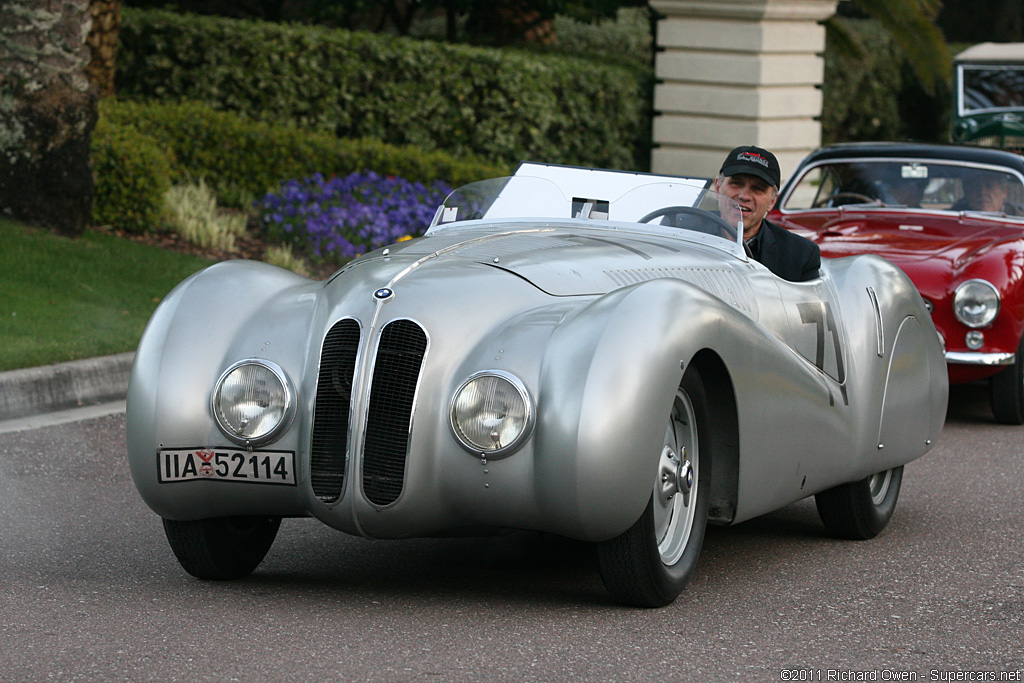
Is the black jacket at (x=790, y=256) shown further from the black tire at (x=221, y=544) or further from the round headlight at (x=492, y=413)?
the black tire at (x=221, y=544)

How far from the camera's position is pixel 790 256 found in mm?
5766

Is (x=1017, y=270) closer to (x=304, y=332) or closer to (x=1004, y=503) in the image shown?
(x=1004, y=503)

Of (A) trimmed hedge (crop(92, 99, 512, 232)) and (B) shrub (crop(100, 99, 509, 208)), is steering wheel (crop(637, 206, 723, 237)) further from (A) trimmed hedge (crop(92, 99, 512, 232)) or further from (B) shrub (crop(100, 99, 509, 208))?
(B) shrub (crop(100, 99, 509, 208))

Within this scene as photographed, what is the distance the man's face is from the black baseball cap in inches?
0.9

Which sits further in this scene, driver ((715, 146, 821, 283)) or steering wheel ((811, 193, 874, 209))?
steering wheel ((811, 193, 874, 209))

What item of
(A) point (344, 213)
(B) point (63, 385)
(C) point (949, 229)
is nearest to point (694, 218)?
(C) point (949, 229)

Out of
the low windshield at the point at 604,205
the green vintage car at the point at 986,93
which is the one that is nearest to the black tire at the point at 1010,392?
the low windshield at the point at 604,205

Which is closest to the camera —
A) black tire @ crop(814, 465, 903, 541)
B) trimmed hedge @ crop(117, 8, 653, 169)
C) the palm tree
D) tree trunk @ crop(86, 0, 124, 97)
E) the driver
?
black tire @ crop(814, 465, 903, 541)

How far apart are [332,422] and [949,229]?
17.9 ft

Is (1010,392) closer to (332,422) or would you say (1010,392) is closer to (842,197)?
(842,197)

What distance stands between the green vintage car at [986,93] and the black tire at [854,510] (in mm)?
14508

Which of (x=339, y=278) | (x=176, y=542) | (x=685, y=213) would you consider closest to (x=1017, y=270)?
(x=685, y=213)

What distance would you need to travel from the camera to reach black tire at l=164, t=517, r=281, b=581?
4578 mm

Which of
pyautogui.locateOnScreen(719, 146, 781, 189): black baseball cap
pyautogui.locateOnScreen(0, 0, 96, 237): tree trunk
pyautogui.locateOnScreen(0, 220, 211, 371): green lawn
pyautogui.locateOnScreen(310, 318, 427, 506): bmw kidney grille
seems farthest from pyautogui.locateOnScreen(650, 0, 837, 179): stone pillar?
pyautogui.locateOnScreen(310, 318, 427, 506): bmw kidney grille
